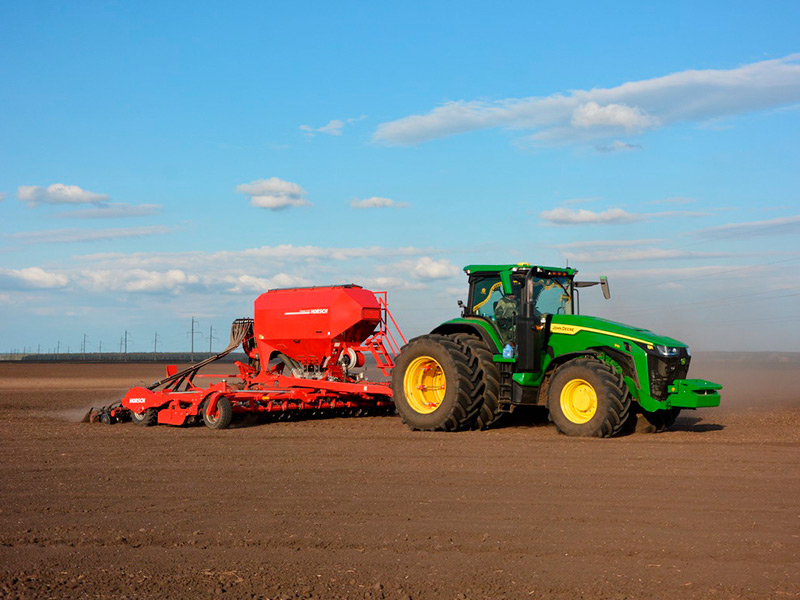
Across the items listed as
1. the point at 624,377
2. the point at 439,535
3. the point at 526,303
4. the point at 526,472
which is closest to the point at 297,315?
the point at 526,303

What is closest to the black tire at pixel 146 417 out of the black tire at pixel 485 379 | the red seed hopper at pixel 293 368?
the red seed hopper at pixel 293 368

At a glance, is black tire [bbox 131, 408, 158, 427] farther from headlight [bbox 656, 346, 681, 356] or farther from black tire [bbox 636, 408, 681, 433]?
headlight [bbox 656, 346, 681, 356]

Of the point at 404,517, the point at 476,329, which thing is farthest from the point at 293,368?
the point at 404,517

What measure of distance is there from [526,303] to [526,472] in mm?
4382

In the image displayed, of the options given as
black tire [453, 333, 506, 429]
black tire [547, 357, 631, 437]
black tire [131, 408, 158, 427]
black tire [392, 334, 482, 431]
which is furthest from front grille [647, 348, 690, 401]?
black tire [131, 408, 158, 427]

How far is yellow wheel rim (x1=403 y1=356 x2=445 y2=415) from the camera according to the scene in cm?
1564

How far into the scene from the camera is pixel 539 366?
48.0 ft

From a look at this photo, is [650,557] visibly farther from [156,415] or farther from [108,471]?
[156,415]

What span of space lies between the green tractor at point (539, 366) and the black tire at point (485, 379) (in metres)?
0.02

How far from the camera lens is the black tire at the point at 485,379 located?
48.1 feet

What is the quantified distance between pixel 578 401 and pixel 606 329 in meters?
1.20

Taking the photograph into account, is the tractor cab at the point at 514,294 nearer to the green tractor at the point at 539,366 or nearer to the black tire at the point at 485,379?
the green tractor at the point at 539,366

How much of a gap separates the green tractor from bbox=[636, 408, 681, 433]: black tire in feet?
0.06

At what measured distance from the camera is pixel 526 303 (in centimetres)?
1460
